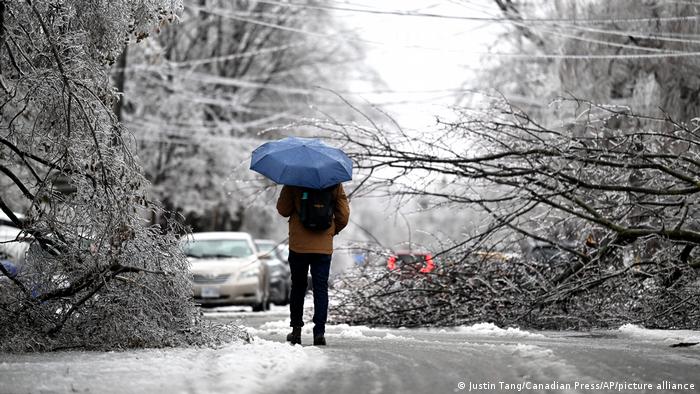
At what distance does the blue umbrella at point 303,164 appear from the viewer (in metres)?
10.7

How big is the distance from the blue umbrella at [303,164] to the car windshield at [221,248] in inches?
501

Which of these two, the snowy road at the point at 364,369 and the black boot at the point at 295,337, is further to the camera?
the black boot at the point at 295,337

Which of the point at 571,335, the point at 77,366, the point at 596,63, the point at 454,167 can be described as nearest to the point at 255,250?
the point at 596,63

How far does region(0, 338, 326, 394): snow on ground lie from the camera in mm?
7566

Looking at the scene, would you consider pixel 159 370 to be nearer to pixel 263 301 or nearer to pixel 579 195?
pixel 579 195

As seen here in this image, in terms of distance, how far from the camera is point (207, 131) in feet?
135

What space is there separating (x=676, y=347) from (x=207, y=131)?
104 feet

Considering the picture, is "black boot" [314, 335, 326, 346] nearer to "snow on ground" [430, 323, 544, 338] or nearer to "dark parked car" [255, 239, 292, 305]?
"snow on ground" [430, 323, 544, 338]

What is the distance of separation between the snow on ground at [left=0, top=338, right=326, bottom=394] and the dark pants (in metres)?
1.25

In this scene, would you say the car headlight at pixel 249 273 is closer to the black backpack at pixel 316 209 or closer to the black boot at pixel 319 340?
the black boot at pixel 319 340

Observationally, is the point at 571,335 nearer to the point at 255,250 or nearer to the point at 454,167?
the point at 454,167

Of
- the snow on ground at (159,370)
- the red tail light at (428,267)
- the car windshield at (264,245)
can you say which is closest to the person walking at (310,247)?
the snow on ground at (159,370)

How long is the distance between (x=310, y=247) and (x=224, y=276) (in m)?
12.3

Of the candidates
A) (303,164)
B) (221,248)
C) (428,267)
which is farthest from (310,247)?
(221,248)
